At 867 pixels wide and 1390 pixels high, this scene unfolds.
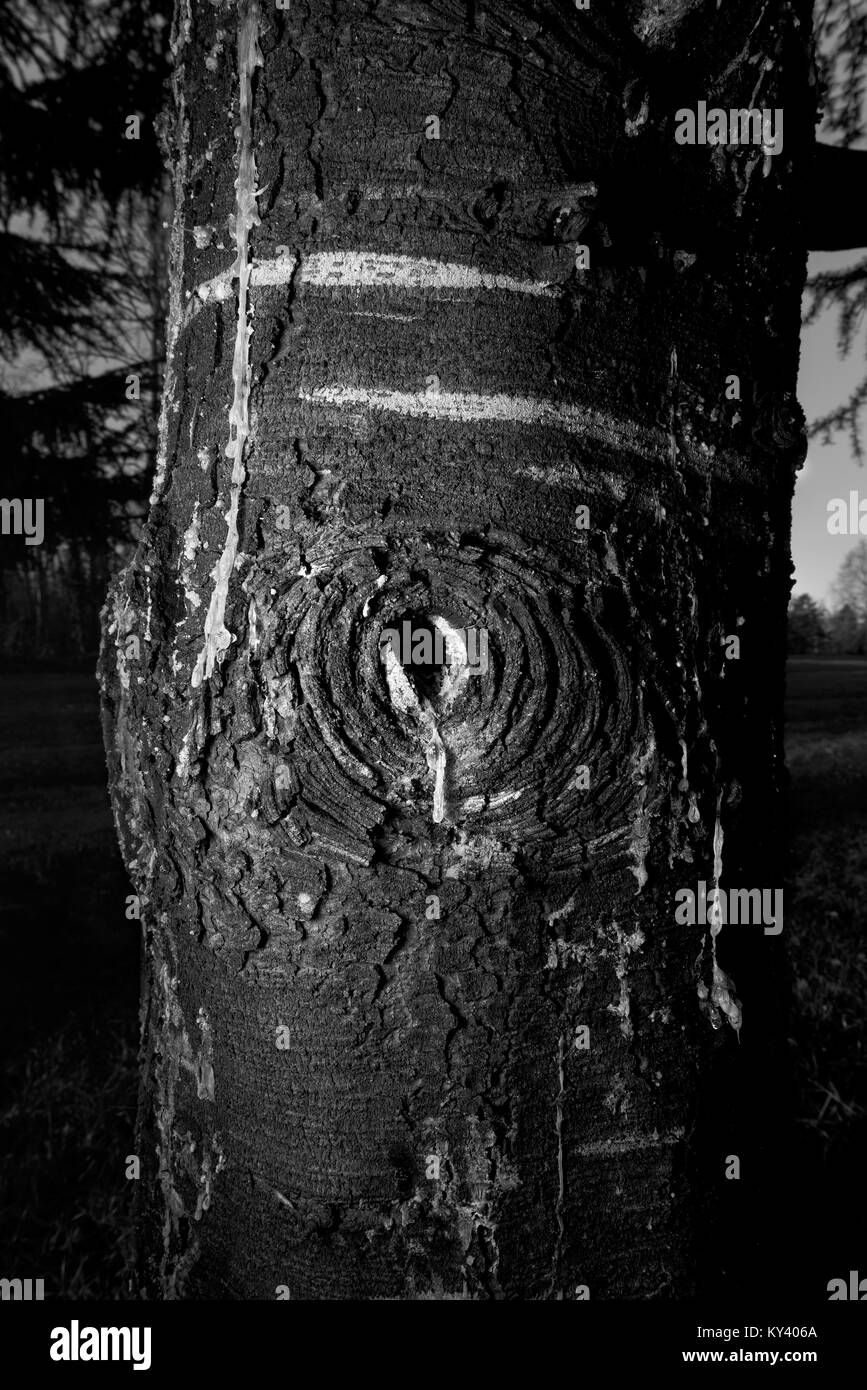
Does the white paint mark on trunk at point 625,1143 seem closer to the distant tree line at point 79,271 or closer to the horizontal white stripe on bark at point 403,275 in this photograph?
the horizontal white stripe on bark at point 403,275

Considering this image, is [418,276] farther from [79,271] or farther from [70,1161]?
[79,271]

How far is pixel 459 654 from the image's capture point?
745 mm

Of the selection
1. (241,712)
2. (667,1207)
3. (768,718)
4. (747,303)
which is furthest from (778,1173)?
(747,303)

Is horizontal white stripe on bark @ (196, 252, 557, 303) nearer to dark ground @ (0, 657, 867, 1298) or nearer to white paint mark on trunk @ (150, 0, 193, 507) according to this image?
white paint mark on trunk @ (150, 0, 193, 507)

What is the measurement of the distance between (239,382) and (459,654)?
0.31 meters

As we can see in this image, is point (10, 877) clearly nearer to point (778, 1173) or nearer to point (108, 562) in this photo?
point (108, 562)

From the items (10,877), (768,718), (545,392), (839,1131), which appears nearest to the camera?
(545,392)

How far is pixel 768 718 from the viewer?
872mm

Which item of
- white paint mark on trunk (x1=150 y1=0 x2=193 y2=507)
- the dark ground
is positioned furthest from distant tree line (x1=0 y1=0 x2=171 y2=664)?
white paint mark on trunk (x1=150 y1=0 x2=193 y2=507)

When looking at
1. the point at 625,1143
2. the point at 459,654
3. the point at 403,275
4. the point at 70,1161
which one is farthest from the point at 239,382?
the point at 70,1161

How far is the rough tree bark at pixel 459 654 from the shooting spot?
29.0 inches

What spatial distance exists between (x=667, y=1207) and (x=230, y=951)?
1.41ft

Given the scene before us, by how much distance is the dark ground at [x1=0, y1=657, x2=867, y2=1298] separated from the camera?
2.66 metres

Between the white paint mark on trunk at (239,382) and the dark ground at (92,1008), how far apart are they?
75cm
